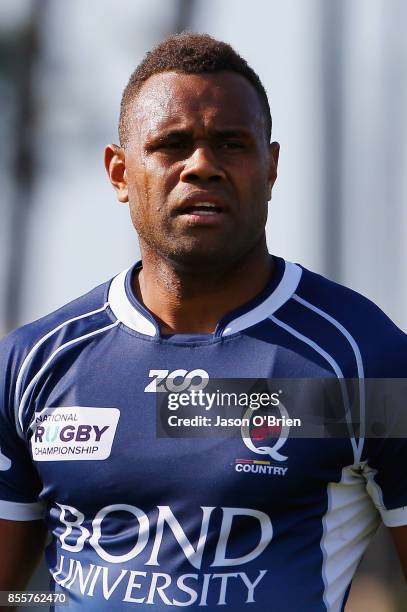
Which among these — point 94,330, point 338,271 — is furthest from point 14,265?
point 94,330

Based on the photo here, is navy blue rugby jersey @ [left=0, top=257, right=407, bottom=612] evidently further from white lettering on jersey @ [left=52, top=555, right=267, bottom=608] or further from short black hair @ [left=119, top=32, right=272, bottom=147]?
short black hair @ [left=119, top=32, right=272, bottom=147]

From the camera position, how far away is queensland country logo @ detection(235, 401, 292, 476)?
2994 millimetres

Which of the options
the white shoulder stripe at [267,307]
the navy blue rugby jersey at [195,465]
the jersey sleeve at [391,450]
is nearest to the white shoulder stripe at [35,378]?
the navy blue rugby jersey at [195,465]

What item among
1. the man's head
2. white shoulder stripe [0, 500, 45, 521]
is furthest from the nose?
white shoulder stripe [0, 500, 45, 521]

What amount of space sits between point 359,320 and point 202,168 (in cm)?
58

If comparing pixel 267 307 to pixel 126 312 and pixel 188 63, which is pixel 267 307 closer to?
pixel 126 312

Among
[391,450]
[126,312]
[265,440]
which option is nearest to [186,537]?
[265,440]

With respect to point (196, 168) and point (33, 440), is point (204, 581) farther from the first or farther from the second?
point (196, 168)

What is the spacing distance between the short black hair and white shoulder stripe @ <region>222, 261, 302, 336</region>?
1.42 ft

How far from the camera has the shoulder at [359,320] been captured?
306cm

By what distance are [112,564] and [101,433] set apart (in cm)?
34

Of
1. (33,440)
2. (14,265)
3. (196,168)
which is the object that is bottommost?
(14,265)

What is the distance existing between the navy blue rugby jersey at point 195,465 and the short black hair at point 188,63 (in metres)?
0.53

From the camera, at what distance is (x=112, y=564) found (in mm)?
Answer: 3076
